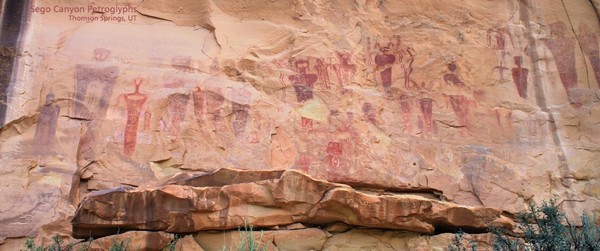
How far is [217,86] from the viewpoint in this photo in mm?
10461

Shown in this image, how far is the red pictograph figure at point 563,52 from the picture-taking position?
1127 cm

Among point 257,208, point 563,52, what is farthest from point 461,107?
point 257,208

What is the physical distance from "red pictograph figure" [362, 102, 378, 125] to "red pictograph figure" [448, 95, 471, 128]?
3.82 feet

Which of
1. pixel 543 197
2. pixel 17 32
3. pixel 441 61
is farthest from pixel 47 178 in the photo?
pixel 543 197

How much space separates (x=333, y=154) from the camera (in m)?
10.2

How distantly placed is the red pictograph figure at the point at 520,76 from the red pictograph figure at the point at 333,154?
9.57ft

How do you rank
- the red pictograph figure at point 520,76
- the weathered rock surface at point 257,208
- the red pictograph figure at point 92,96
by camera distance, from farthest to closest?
the red pictograph figure at point 520,76 → the red pictograph figure at point 92,96 → the weathered rock surface at point 257,208

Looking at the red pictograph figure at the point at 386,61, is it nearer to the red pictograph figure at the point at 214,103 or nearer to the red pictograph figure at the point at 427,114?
the red pictograph figure at the point at 427,114

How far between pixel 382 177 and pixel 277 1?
10.1 ft

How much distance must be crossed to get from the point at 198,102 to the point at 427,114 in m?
3.21

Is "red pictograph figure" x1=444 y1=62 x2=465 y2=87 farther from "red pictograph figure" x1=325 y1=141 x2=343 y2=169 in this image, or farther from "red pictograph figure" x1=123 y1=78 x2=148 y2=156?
"red pictograph figure" x1=123 y1=78 x2=148 y2=156

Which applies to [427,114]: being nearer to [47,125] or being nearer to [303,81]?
[303,81]

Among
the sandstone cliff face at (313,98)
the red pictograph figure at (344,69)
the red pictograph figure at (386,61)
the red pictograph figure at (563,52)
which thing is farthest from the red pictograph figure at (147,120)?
the red pictograph figure at (563,52)

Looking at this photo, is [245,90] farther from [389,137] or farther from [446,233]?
[446,233]
